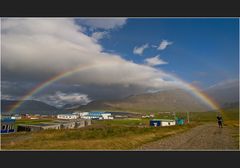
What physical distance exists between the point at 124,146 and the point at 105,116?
501ft

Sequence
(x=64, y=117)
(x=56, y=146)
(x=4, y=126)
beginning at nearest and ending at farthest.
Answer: (x=56, y=146)
(x=4, y=126)
(x=64, y=117)

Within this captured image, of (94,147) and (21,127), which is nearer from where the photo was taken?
(94,147)

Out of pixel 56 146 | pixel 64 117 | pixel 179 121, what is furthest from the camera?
pixel 64 117

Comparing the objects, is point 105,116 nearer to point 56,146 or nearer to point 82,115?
point 82,115

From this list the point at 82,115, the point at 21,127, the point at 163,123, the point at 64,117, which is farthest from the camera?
the point at 82,115

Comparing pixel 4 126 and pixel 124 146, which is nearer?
pixel 124 146

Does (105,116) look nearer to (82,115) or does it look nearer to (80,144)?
(82,115)

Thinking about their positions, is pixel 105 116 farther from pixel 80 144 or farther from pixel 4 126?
pixel 80 144

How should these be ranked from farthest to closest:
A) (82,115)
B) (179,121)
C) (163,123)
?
(82,115) < (179,121) < (163,123)

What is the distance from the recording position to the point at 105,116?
177 m

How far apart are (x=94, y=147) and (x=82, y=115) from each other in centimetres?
16322

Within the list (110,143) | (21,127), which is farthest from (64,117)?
(110,143)

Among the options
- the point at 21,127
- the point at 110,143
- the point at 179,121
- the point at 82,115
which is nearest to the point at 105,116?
the point at 82,115

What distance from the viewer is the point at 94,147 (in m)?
23.8
